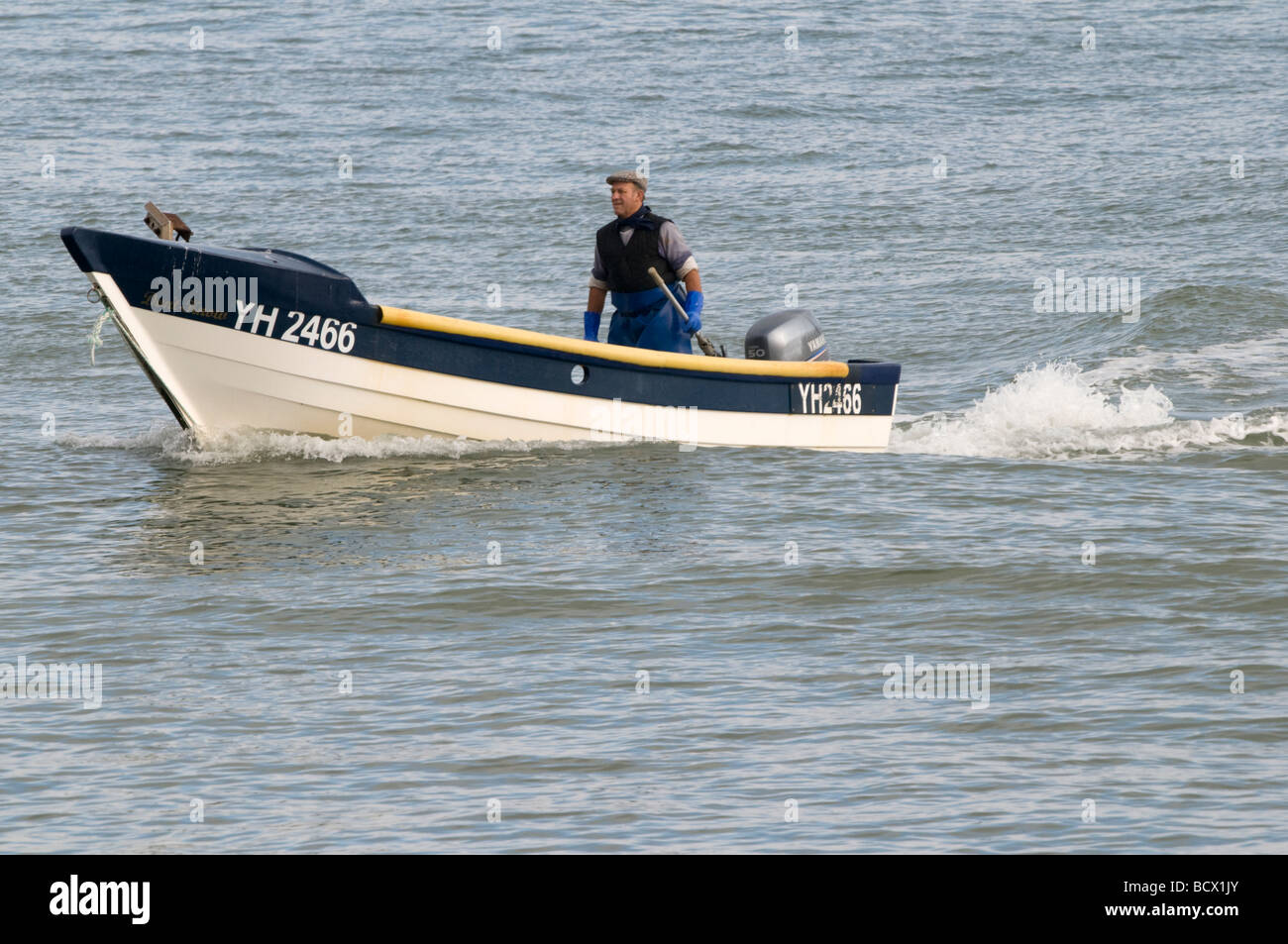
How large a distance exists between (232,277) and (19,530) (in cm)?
194

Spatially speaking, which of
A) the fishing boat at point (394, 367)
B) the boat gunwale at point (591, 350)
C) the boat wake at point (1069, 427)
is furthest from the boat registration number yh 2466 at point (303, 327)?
the boat wake at point (1069, 427)

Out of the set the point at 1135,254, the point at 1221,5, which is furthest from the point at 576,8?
the point at 1135,254

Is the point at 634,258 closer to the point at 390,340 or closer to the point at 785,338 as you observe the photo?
the point at 785,338

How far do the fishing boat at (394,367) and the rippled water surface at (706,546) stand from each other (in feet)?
0.82

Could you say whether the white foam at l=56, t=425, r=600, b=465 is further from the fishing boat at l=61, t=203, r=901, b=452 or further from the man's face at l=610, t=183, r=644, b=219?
the man's face at l=610, t=183, r=644, b=219

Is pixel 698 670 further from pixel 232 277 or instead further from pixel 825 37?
pixel 825 37

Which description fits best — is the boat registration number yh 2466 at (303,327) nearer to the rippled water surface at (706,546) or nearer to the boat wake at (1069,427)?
the rippled water surface at (706,546)

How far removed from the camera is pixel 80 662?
784 centimetres

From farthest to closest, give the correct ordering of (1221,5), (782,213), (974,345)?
(1221,5), (782,213), (974,345)

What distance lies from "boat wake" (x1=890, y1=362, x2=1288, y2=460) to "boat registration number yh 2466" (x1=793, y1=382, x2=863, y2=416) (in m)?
0.72

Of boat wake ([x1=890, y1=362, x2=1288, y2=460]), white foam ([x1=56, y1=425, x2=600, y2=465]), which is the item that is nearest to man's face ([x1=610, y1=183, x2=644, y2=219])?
white foam ([x1=56, y1=425, x2=600, y2=465])

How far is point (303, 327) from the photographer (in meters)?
10.8

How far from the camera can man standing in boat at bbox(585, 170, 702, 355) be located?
1109 centimetres

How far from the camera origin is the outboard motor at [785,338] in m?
11.8
